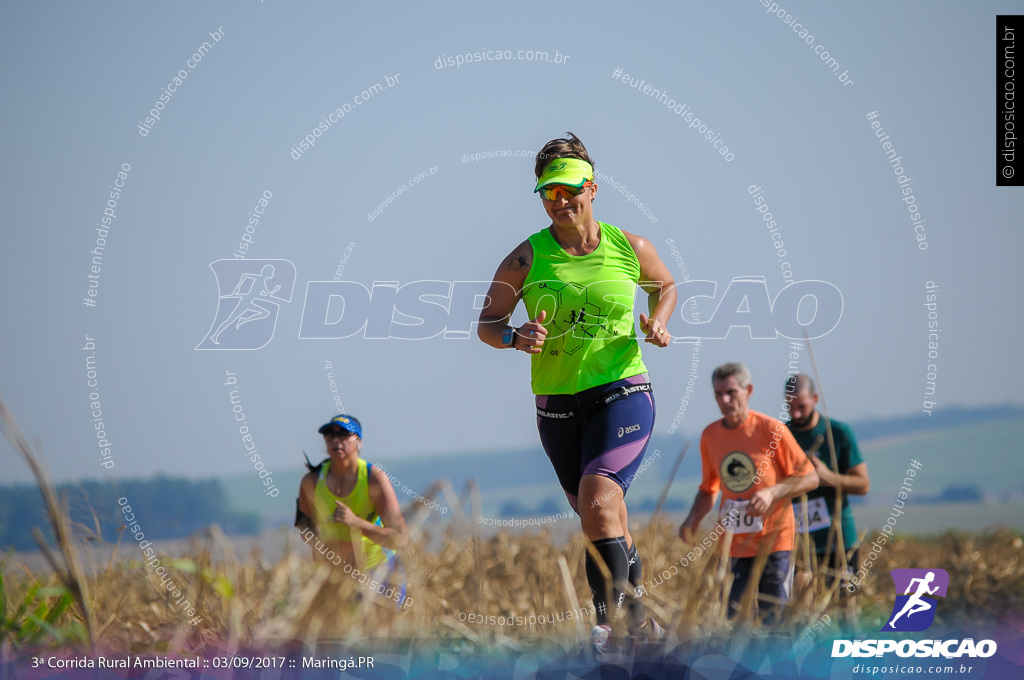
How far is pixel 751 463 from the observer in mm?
5418

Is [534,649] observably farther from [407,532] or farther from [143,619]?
[143,619]

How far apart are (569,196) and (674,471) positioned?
1547 millimetres

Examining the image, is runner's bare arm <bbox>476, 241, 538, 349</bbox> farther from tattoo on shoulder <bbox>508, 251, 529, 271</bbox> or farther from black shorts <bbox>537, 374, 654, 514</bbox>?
black shorts <bbox>537, 374, 654, 514</bbox>

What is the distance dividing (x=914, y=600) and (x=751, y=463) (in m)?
1.44

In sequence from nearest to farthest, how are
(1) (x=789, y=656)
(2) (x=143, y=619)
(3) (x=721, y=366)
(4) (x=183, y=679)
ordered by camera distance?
(4) (x=183, y=679) < (1) (x=789, y=656) < (2) (x=143, y=619) < (3) (x=721, y=366)

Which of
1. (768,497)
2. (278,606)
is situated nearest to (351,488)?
(768,497)

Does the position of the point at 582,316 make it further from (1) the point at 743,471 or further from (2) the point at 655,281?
(1) the point at 743,471

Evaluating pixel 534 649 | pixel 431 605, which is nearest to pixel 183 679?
pixel 431 605

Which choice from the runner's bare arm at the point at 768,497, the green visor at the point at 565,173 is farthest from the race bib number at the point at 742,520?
the green visor at the point at 565,173

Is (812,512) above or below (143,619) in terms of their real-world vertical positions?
above

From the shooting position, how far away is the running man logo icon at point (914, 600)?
3891 mm

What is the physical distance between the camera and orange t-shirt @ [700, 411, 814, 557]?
17.6 feet

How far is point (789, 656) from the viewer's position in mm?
3008

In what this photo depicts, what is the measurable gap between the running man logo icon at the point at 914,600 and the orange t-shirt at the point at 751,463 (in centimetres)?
107
